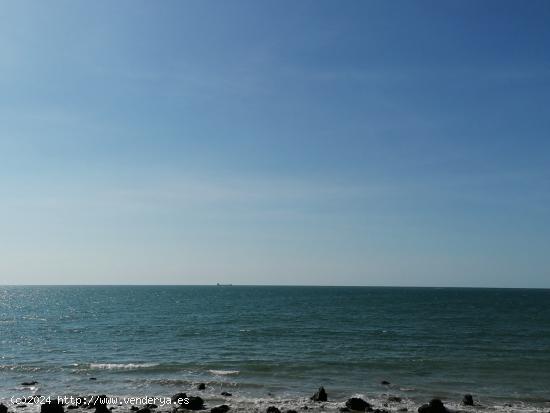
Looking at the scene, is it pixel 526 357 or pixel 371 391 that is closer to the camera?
pixel 371 391

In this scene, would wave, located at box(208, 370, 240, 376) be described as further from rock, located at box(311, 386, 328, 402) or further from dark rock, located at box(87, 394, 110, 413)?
dark rock, located at box(87, 394, 110, 413)

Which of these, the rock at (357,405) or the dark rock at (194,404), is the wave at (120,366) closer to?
the dark rock at (194,404)

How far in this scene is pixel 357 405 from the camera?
2586 cm

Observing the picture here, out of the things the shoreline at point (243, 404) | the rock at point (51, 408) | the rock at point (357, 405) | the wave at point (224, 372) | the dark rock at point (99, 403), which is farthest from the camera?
the wave at point (224, 372)

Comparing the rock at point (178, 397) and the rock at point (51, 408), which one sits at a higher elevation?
the rock at point (51, 408)


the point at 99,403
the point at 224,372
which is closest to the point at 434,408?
the point at 224,372

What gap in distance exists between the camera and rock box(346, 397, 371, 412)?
25688 millimetres

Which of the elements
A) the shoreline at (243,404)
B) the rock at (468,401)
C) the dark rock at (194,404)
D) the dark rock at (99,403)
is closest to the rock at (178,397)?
the shoreline at (243,404)

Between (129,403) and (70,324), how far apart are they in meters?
52.2

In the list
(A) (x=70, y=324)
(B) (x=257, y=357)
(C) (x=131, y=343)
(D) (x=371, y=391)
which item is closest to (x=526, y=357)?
(D) (x=371, y=391)

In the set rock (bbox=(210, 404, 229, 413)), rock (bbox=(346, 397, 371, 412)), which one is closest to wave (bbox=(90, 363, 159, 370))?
rock (bbox=(210, 404, 229, 413))

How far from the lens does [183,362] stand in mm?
40219

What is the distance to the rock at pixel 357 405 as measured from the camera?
25.7m

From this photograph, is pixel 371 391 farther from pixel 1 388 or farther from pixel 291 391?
pixel 1 388
